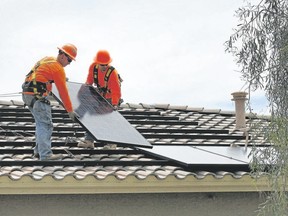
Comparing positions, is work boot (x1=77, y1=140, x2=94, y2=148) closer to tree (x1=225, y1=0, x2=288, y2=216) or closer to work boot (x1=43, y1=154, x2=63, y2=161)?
work boot (x1=43, y1=154, x2=63, y2=161)

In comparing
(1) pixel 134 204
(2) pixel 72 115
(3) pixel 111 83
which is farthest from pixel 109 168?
(3) pixel 111 83

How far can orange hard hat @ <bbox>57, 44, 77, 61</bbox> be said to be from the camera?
27.3 ft

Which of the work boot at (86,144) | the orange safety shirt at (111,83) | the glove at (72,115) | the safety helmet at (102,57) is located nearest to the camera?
the glove at (72,115)

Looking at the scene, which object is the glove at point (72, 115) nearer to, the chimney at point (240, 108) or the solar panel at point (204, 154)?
the solar panel at point (204, 154)

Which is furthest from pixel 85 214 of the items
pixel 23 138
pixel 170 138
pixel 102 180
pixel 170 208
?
A: pixel 170 138

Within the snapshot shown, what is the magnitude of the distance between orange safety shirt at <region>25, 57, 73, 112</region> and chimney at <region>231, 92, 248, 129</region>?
500 cm


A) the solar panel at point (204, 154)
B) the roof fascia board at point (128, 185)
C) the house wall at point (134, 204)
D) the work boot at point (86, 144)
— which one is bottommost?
the house wall at point (134, 204)

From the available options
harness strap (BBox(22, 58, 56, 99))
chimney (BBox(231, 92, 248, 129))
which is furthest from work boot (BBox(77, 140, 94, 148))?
chimney (BBox(231, 92, 248, 129))

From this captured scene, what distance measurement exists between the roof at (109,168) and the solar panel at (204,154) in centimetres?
9

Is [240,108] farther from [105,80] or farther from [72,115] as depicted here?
[72,115]

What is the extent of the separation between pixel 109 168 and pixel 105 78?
2.46 m

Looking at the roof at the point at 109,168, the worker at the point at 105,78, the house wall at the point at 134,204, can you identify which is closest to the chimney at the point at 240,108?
the roof at the point at 109,168

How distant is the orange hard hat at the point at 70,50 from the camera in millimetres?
8312

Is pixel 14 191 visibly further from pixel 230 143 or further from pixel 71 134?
pixel 230 143
